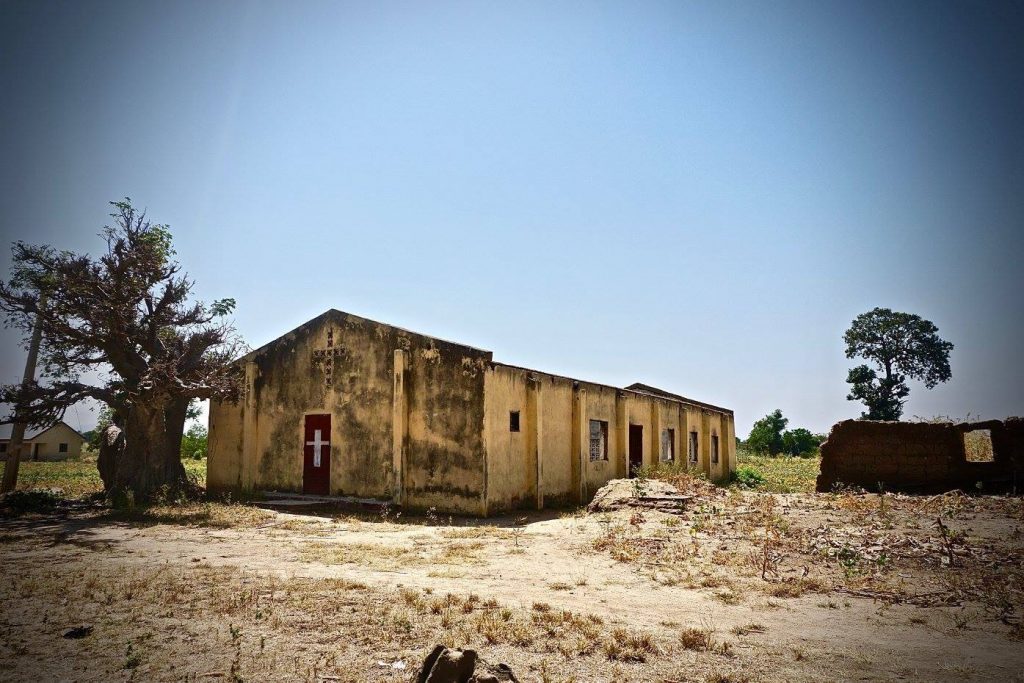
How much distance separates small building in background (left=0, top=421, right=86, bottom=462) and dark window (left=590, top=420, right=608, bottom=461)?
4519 centimetres

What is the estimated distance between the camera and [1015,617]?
5.61m

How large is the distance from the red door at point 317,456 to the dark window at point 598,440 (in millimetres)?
7891

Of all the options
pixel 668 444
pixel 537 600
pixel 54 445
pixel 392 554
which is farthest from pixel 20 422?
pixel 54 445

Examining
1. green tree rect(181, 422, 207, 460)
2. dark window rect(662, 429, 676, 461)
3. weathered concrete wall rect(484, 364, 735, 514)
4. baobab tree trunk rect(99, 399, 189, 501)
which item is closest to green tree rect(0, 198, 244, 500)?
baobab tree trunk rect(99, 399, 189, 501)

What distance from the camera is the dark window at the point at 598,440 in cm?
1842

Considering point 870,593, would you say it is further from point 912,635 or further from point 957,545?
point 957,545

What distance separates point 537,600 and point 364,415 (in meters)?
10.3

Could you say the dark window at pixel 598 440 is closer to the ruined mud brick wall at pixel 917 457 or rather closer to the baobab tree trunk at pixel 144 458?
the ruined mud brick wall at pixel 917 457

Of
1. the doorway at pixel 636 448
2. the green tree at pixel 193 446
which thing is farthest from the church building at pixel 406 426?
the green tree at pixel 193 446

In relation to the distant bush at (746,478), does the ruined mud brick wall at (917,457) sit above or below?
above

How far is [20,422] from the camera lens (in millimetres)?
13852

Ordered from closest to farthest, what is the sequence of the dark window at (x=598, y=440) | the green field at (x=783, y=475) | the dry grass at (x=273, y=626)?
the dry grass at (x=273, y=626), the dark window at (x=598, y=440), the green field at (x=783, y=475)

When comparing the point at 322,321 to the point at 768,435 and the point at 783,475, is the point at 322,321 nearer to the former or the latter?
the point at 783,475

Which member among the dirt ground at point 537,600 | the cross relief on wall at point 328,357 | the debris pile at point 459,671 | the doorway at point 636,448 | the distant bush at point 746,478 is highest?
the cross relief on wall at point 328,357
